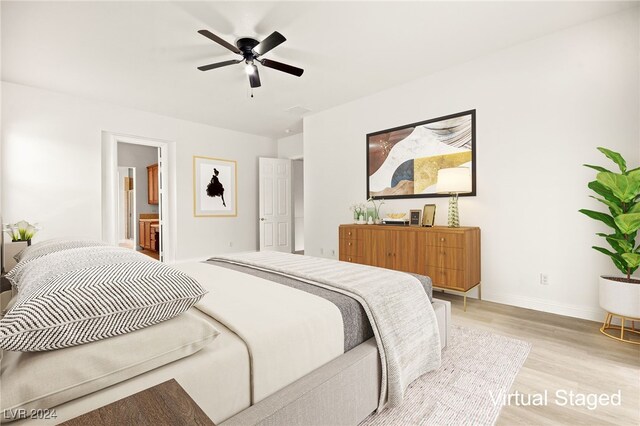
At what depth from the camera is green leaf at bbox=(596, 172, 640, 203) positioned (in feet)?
7.25

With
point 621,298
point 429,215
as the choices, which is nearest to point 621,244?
point 621,298

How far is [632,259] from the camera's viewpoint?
7.25 feet

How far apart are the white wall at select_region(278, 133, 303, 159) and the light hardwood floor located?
4.81m

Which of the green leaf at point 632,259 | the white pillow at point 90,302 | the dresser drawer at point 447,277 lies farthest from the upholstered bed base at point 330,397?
the green leaf at point 632,259

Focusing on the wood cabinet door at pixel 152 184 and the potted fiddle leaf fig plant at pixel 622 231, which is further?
the wood cabinet door at pixel 152 184

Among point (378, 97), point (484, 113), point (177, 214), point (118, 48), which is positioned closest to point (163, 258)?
point (177, 214)

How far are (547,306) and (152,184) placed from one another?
8078mm

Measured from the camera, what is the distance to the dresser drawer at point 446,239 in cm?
303

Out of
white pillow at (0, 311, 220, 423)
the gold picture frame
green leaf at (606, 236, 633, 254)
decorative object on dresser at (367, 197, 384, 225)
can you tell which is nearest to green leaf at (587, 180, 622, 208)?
green leaf at (606, 236, 633, 254)

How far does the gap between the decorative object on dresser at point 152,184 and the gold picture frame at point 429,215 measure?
21.3ft

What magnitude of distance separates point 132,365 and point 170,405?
281 millimetres

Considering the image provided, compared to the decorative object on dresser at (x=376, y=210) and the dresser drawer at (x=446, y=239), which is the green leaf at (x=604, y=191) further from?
the decorative object on dresser at (x=376, y=210)

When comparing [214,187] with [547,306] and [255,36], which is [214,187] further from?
[547,306]

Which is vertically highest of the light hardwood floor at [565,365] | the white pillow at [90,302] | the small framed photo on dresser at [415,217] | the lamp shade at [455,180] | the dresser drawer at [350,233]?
the lamp shade at [455,180]
